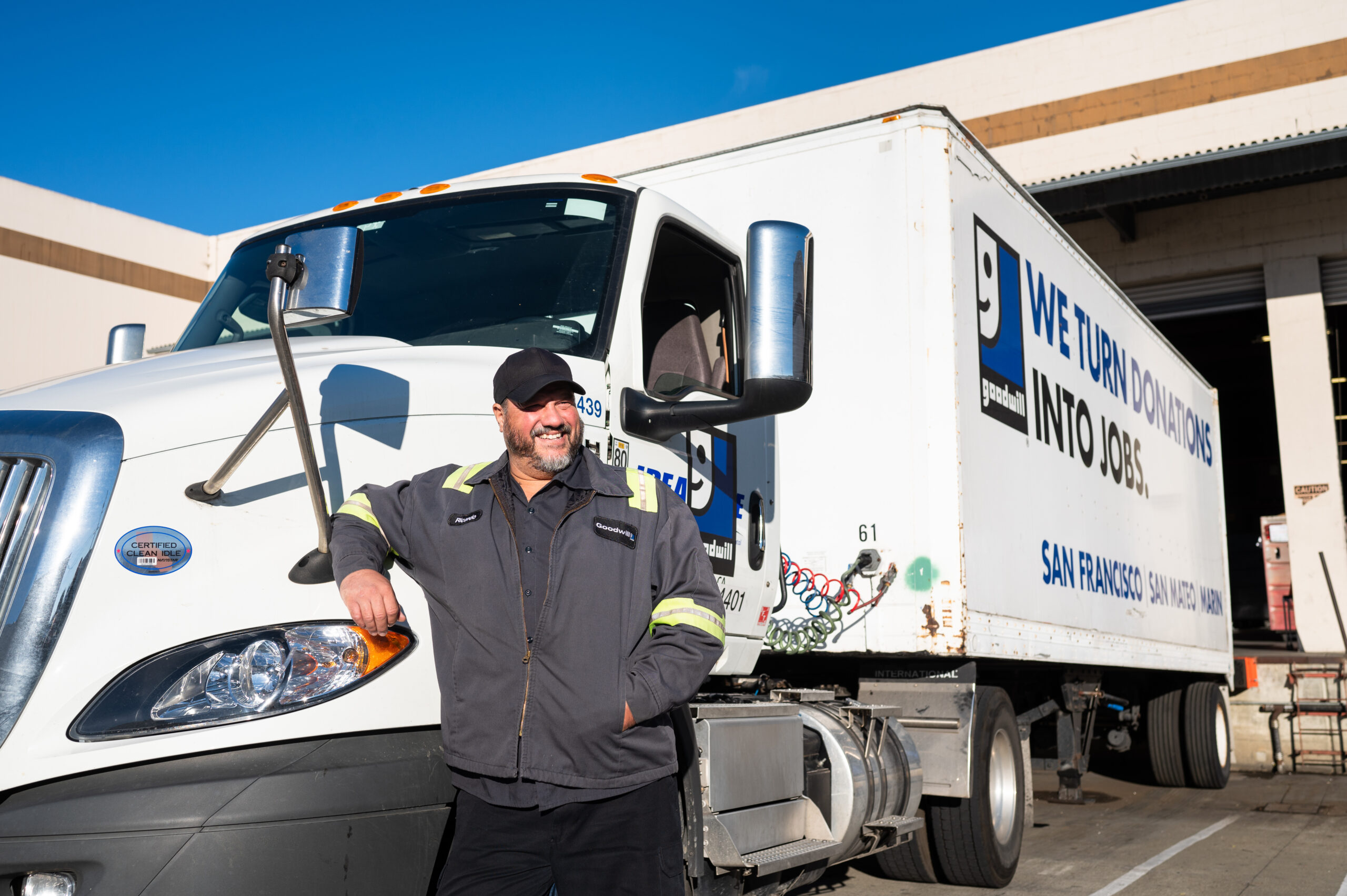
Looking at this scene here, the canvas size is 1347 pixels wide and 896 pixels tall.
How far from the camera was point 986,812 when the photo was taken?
6.31m

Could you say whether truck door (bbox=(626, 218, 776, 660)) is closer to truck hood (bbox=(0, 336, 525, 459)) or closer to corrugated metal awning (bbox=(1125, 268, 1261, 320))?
truck hood (bbox=(0, 336, 525, 459))

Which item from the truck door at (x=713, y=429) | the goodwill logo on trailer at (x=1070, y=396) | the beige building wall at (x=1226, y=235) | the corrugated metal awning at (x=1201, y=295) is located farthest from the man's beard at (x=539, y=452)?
the corrugated metal awning at (x=1201, y=295)

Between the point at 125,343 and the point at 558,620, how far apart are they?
10.8 ft

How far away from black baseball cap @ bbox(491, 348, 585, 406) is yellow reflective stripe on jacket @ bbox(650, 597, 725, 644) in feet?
1.84

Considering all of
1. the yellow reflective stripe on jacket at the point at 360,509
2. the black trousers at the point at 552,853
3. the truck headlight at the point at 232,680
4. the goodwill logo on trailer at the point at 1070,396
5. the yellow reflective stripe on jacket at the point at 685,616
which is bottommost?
the black trousers at the point at 552,853

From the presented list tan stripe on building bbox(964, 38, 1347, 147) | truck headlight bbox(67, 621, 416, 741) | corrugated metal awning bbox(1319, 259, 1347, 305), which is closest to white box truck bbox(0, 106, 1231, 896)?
truck headlight bbox(67, 621, 416, 741)

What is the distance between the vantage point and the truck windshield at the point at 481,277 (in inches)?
152

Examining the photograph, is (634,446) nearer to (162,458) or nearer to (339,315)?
(339,315)

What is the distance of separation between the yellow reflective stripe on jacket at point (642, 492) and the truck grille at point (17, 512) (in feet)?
4.30

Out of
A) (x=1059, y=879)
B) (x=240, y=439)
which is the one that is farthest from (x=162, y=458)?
(x=1059, y=879)

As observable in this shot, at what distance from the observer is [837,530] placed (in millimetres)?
5914

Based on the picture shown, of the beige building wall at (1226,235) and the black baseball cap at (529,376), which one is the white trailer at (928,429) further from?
the beige building wall at (1226,235)

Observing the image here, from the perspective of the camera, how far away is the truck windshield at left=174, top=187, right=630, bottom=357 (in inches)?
152

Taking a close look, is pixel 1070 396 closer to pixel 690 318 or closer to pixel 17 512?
pixel 690 318
